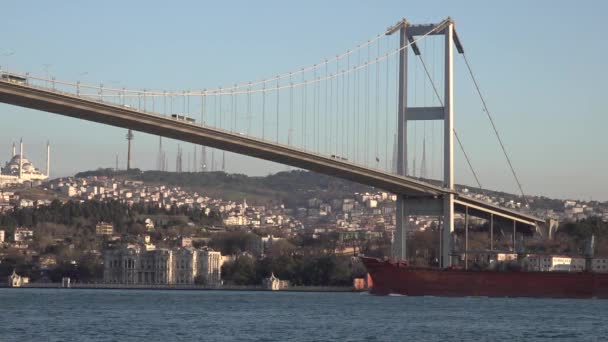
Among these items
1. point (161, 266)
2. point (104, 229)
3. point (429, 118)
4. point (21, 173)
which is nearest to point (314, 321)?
point (429, 118)

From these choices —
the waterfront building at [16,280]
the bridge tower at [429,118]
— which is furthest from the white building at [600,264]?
the waterfront building at [16,280]

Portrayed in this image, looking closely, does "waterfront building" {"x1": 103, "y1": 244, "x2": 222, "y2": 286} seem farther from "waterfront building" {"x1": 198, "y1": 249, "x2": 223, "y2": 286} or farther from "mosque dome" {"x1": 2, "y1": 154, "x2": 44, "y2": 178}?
"mosque dome" {"x1": 2, "y1": 154, "x2": 44, "y2": 178}

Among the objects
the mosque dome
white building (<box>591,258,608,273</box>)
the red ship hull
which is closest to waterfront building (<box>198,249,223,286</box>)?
white building (<box>591,258,608,273</box>)

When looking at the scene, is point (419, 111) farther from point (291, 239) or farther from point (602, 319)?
point (291, 239)

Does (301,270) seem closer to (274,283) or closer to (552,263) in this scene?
(274,283)

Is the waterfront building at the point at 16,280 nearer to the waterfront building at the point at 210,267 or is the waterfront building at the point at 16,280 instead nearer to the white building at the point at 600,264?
the waterfront building at the point at 210,267

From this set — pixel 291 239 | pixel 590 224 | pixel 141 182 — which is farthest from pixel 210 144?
pixel 141 182
